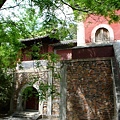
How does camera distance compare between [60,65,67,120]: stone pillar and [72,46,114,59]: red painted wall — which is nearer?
[72,46,114,59]: red painted wall

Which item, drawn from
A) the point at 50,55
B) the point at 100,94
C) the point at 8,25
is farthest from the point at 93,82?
the point at 8,25

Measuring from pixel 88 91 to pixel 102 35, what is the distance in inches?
189

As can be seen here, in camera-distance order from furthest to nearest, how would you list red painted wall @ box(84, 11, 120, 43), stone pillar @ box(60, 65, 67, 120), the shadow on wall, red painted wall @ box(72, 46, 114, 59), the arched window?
the arched window
red painted wall @ box(84, 11, 120, 43)
stone pillar @ box(60, 65, 67, 120)
red painted wall @ box(72, 46, 114, 59)
the shadow on wall

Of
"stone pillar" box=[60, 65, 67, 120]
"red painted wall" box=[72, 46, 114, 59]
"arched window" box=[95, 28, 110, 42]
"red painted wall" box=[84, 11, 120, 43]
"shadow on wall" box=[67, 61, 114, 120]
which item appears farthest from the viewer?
"arched window" box=[95, 28, 110, 42]

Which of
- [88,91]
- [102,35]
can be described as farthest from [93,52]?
[102,35]

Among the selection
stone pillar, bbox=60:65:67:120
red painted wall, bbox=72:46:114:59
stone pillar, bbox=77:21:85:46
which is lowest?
stone pillar, bbox=60:65:67:120

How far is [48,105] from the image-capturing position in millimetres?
9555

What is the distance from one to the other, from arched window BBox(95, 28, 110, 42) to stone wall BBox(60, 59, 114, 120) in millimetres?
3604

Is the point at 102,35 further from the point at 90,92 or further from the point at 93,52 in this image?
the point at 90,92

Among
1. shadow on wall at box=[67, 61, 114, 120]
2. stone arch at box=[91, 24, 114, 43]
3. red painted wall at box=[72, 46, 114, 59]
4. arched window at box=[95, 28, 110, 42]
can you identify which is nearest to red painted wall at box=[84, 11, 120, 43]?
stone arch at box=[91, 24, 114, 43]

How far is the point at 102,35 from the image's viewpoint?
1048cm

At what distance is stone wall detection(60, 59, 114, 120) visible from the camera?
673cm

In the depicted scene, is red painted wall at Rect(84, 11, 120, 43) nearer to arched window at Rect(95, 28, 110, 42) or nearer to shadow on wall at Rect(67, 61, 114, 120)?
arched window at Rect(95, 28, 110, 42)

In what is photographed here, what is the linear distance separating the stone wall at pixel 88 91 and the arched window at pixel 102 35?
11.8 feet
